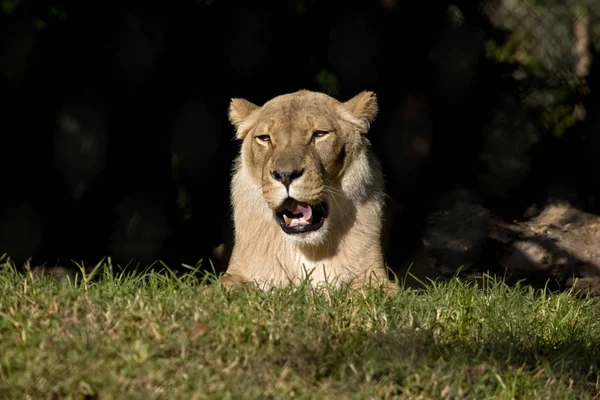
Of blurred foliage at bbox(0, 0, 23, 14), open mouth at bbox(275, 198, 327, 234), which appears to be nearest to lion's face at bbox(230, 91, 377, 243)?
open mouth at bbox(275, 198, 327, 234)

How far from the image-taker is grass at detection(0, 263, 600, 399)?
6.79 ft

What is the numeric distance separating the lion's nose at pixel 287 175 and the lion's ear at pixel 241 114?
1.39ft

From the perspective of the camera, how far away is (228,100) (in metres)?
4.00

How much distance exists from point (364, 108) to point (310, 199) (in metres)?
0.47

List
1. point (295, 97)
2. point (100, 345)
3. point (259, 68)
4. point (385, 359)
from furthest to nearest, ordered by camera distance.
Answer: point (259, 68) → point (295, 97) → point (385, 359) → point (100, 345)

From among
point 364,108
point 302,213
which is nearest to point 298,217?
point 302,213

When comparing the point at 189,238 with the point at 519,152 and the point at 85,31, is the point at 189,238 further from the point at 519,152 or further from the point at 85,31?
the point at 519,152

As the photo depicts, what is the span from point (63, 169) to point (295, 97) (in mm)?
1004

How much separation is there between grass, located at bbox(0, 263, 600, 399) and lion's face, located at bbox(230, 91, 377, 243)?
0.37 metres

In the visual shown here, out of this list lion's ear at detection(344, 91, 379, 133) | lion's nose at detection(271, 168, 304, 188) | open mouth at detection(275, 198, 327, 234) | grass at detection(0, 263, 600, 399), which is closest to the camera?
grass at detection(0, 263, 600, 399)

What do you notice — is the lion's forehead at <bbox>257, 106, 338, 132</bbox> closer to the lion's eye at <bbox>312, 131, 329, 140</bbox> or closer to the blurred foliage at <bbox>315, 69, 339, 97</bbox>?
the lion's eye at <bbox>312, 131, 329, 140</bbox>

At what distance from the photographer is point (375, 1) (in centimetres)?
404

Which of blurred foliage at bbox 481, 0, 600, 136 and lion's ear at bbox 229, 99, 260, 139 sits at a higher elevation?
blurred foliage at bbox 481, 0, 600, 136

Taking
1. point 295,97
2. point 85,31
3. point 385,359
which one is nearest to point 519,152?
point 295,97
